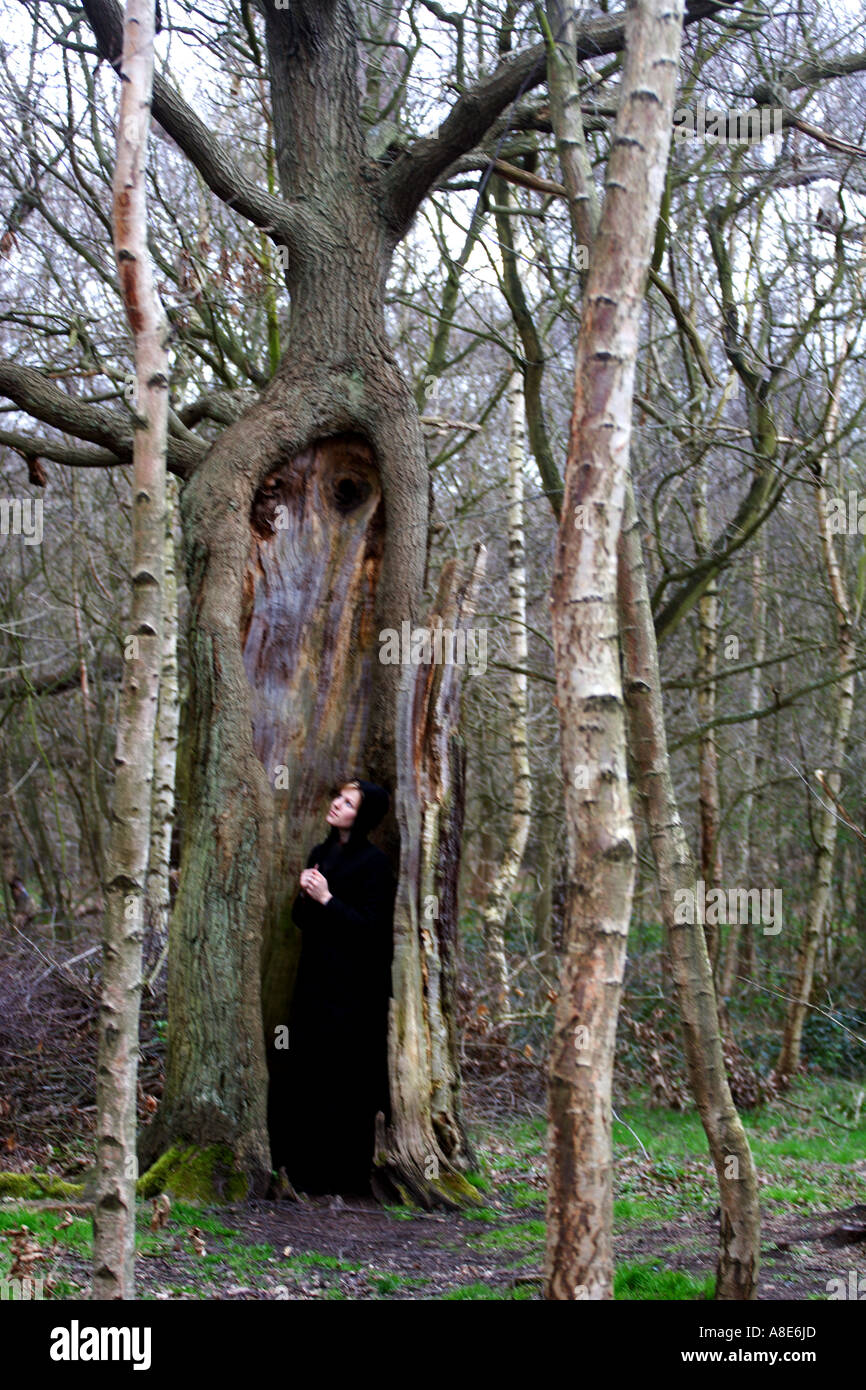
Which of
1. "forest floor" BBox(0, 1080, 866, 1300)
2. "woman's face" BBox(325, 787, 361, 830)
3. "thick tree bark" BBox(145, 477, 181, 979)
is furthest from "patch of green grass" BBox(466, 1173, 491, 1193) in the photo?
"thick tree bark" BBox(145, 477, 181, 979)

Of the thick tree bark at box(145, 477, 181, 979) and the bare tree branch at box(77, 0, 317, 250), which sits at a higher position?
the bare tree branch at box(77, 0, 317, 250)

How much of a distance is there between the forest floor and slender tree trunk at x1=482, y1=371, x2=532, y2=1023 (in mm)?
3626

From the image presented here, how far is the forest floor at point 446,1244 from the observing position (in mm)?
4926

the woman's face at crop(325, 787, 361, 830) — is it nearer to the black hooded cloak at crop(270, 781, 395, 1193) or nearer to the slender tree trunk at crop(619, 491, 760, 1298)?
the black hooded cloak at crop(270, 781, 395, 1193)

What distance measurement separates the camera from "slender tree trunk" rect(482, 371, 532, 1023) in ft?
38.8

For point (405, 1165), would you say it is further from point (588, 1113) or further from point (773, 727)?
point (773, 727)

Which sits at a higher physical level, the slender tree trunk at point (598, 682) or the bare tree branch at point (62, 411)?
the bare tree branch at point (62, 411)

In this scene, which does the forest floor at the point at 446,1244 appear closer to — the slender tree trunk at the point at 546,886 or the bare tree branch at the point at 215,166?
the bare tree branch at the point at 215,166

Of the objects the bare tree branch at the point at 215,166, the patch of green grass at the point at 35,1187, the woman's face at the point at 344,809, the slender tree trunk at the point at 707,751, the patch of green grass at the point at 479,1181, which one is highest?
the bare tree branch at the point at 215,166

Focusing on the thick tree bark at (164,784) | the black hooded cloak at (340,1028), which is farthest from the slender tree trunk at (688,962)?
the thick tree bark at (164,784)

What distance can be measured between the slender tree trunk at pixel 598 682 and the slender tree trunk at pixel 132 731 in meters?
1.36

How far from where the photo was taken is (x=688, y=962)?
4.64 m

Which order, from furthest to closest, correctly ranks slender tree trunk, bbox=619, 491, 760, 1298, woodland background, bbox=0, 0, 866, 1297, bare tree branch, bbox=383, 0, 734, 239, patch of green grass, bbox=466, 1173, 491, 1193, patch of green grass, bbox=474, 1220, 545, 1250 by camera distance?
woodland background, bbox=0, 0, 866, 1297 < patch of green grass, bbox=466, 1173, 491, 1193 < bare tree branch, bbox=383, 0, 734, 239 < patch of green grass, bbox=474, 1220, 545, 1250 < slender tree trunk, bbox=619, 491, 760, 1298
